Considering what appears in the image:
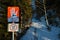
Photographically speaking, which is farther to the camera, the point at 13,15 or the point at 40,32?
the point at 40,32

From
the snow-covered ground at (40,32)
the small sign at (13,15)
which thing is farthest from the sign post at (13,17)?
the snow-covered ground at (40,32)

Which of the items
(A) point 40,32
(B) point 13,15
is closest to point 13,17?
(B) point 13,15

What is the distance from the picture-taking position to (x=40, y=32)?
2864cm

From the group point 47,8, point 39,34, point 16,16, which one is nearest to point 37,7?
point 47,8

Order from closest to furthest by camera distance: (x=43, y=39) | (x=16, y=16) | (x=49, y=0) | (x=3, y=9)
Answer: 1. (x=16, y=16)
2. (x=3, y=9)
3. (x=43, y=39)
4. (x=49, y=0)

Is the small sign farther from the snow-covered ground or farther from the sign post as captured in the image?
the snow-covered ground

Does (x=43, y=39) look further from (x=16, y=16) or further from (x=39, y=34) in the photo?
(x=16, y=16)

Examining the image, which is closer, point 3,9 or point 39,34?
point 3,9

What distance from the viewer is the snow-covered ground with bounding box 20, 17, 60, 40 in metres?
27.6

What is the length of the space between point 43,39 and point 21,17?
4.68 metres

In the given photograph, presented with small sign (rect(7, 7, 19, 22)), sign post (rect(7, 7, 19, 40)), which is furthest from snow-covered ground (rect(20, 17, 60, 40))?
small sign (rect(7, 7, 19, 22))

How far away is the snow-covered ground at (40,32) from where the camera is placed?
27.6m

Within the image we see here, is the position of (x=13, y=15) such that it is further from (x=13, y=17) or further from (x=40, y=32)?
(x=40, y=32)

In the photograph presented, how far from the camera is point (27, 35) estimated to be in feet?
91.9
